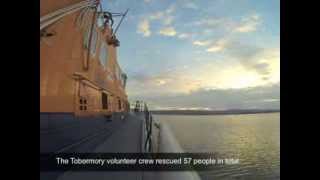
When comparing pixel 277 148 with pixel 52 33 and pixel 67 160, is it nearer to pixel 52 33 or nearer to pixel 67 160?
pixel 67 160

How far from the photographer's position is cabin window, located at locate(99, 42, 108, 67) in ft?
13.0

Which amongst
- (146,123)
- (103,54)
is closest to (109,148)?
(146,123)

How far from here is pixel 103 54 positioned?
4.01 meters

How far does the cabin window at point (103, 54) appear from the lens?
3.96 metres

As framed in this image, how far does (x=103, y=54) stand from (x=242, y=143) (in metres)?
1.18

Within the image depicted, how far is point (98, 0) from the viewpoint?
3898mm

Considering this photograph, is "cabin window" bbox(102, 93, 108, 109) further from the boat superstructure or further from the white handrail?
the white handrail

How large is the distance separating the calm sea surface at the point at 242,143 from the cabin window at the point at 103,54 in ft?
2.45

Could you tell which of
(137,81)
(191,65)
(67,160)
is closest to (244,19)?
(191,65)
